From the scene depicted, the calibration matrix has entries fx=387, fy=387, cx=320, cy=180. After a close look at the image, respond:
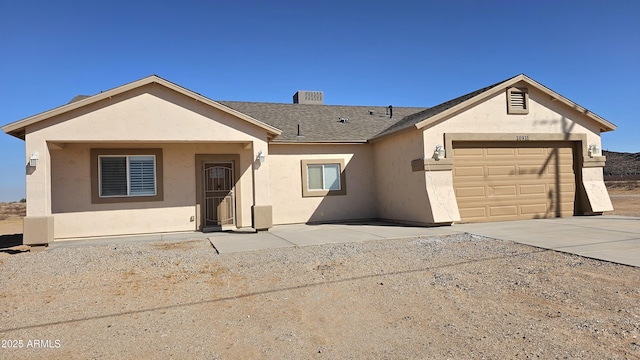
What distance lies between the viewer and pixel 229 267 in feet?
23.7

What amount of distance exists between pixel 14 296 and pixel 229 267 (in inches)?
127

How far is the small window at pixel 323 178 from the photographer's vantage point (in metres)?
14.6

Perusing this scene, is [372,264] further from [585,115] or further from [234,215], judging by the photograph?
[585,115]

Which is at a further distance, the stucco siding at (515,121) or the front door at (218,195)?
the front door at (218,195)

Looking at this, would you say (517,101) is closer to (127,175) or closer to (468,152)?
(468,152)

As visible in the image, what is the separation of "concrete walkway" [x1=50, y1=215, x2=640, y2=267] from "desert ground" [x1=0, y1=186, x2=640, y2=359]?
2.67ft

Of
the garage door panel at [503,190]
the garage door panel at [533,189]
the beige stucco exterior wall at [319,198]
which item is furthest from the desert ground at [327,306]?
the beige stucco exterior wall at [319,198]

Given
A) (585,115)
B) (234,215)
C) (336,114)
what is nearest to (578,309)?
(234,215)

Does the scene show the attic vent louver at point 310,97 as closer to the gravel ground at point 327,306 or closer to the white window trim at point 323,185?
the white window trim at point 323,185

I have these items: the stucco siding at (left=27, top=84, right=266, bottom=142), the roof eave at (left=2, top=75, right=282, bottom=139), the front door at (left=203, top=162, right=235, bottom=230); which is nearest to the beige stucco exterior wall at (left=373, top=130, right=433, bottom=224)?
the roof eave at (left=2, top=75, right=282, bottom=139)

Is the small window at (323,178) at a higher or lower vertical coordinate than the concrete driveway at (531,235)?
higher

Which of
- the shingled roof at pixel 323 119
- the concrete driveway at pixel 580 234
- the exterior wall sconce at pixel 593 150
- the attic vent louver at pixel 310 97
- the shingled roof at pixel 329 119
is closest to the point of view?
the concrete driveway at pixel 580 234

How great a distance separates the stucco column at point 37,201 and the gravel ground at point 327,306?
2012mm

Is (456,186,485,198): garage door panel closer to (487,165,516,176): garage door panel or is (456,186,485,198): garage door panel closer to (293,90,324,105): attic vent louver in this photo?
(487,165,516,176): garage door panel
